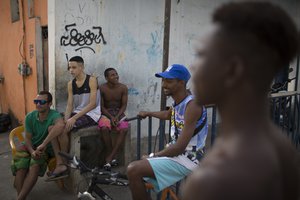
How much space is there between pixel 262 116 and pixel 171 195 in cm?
202

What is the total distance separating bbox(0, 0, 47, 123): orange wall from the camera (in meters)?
5.95

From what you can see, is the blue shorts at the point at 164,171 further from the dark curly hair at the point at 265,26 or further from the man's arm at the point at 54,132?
the man's arm at the point at 54,132

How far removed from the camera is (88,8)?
204 inches

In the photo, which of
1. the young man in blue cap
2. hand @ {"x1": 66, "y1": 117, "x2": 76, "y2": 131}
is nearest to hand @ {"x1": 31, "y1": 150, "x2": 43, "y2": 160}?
hand @ {"x1": 66, "y1": 117, "x2": 76, "y2": 131}

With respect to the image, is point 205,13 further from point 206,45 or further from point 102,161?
point 206,45

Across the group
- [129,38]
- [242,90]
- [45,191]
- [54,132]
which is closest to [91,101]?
[54,132]

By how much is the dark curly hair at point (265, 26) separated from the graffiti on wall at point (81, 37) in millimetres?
4458

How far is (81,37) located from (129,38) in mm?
988

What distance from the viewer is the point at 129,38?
5.78 m

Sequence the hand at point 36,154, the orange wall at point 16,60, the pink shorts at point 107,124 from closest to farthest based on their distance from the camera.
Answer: the hand at point 36,154
the pink shorts at point 107,124
the orange wall at point 16,60

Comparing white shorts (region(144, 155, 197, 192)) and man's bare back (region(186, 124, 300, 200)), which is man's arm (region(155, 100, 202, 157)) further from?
man's bare back (region(186, 124, 300, 200))

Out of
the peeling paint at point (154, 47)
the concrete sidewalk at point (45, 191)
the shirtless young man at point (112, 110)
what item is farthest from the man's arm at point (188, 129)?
the peeling paint at point (154, 47)

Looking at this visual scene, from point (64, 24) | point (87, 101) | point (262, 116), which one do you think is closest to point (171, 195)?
point (262, 116)

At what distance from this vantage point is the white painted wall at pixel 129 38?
5.02 metres
